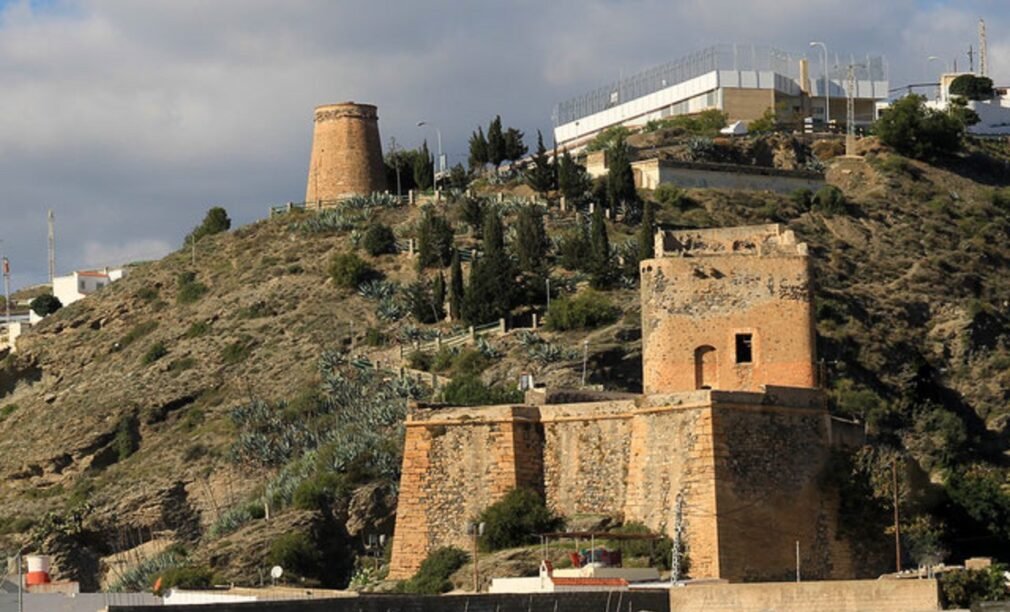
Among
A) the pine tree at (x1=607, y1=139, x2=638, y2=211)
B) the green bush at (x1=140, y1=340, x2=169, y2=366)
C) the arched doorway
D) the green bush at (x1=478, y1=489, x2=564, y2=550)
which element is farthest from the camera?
the pine tree at (x1=607, y1=139, x2=638, y2=211)

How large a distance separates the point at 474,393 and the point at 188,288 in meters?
25.1

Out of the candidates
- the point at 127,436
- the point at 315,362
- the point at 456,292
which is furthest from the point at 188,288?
the point at 456,292

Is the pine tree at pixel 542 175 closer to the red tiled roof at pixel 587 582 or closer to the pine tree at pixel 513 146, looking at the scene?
the pine tree at pixel 513 146

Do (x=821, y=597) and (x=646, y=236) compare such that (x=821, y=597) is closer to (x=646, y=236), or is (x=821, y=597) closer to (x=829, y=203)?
(x=646, y=236)

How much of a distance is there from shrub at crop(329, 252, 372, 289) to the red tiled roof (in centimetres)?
A: 4018

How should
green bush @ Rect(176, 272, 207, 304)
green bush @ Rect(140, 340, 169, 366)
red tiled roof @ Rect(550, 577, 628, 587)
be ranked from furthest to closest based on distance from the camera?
green bush @ Rect(176, 272, 207, 304)
green bush @ Rect(140, 340, 169, 366)
red tiled roof @ Rect(550, 577, 628, 587)

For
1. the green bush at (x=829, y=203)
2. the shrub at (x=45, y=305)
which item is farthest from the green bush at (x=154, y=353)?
the green bush at (x=829, y=203)

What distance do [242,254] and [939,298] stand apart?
22899 mm

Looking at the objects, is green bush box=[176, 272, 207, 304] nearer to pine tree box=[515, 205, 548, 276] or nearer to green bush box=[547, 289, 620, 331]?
pine tree box=[515, 205, 548, 276]

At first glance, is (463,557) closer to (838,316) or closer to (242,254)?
(838,316)

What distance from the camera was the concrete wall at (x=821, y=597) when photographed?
129ft

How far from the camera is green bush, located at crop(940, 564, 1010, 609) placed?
41.7 metres

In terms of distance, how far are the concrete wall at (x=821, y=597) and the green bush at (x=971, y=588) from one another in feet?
5.07

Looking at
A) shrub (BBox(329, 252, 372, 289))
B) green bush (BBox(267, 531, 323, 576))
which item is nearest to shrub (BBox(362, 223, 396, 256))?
shrub (BBox(329, 252, 372, 289))
